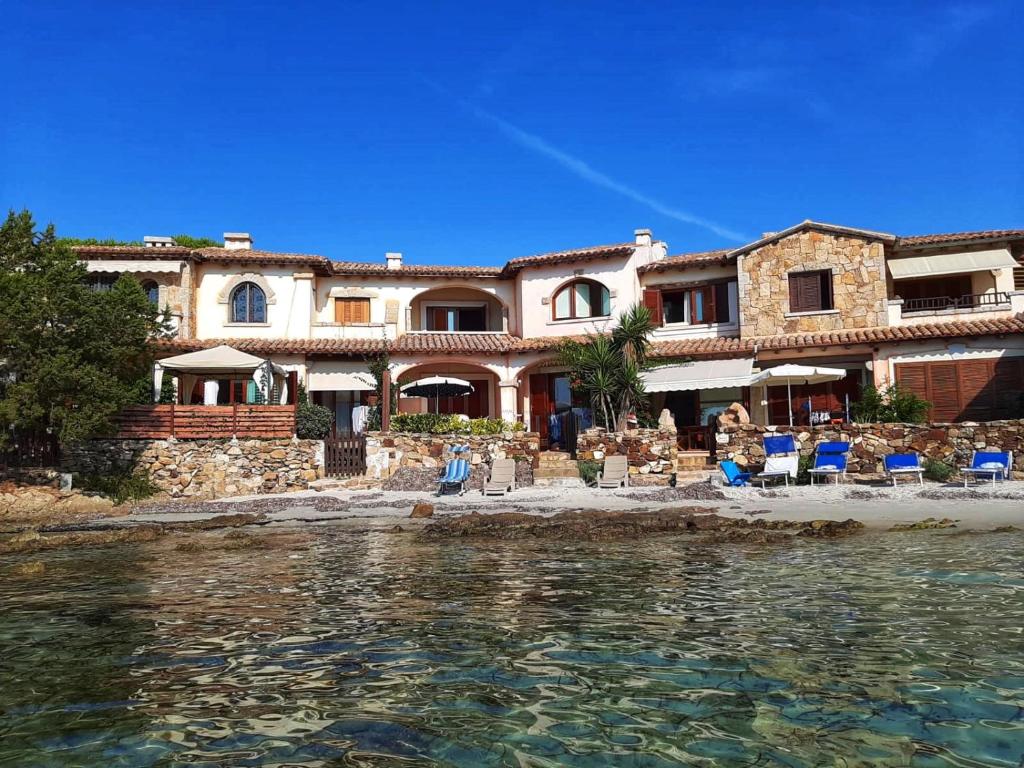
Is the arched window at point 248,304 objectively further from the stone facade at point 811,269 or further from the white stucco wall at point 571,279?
the stone facade at point 811,269

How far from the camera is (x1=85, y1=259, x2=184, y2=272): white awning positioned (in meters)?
25.6

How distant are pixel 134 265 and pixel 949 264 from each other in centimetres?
2707

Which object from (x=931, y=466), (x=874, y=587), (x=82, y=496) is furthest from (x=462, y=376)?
(x=874, y=587)

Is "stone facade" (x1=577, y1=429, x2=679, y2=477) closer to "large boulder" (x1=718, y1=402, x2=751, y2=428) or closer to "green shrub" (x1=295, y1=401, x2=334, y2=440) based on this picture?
"large boulder" (x1=718, y1=402, x2=751, y2=428)

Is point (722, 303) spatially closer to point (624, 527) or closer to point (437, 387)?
point (437, 387)

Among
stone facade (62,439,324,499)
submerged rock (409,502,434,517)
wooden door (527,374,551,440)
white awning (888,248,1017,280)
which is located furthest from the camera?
wooden door (527,374,551,440)

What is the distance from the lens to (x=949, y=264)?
24.2 meters

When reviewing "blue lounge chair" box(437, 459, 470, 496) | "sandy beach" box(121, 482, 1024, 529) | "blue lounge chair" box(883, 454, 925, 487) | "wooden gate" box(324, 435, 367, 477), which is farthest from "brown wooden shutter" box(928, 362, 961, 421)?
"wooden gate" box(324, 435, 367, 477)

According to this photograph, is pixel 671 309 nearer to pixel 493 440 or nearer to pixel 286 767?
pixel 493 440

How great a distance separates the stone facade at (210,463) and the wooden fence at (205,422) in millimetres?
247

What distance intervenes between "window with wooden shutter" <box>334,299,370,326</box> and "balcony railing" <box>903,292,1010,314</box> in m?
18.9

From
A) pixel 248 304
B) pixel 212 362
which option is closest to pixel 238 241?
pixel 248 304

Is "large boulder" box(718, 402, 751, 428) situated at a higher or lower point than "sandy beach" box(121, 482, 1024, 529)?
higher

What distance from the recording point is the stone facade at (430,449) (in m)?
21.1
